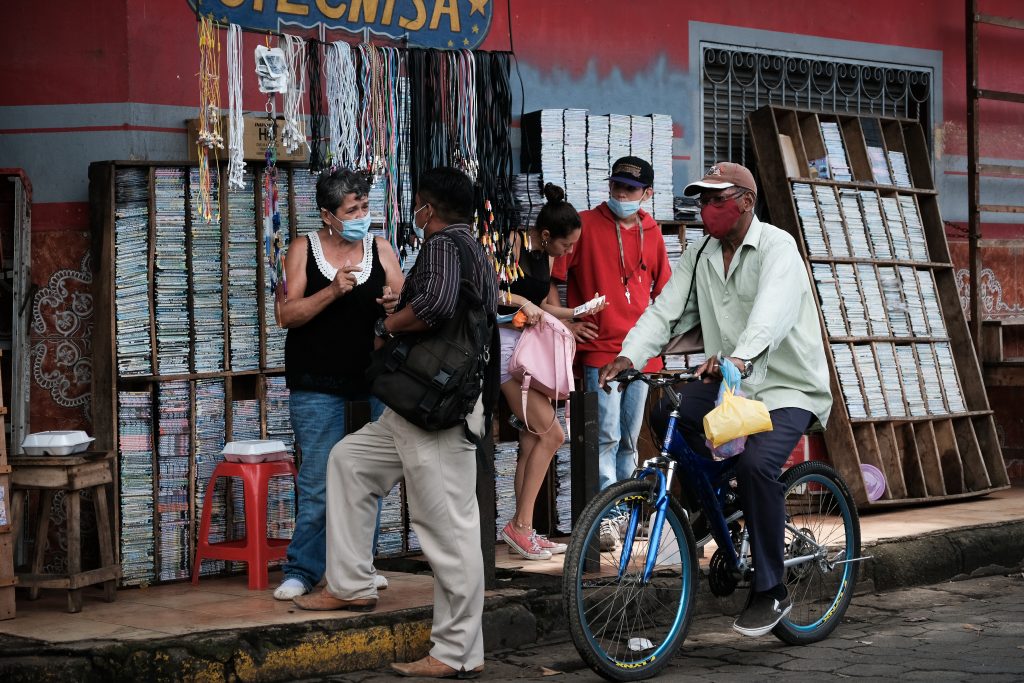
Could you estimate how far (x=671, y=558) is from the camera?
223 inches

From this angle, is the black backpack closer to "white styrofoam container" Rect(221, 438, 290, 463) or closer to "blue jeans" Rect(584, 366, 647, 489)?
"white styrofoam container" Rect(221, 438, 290, 463)

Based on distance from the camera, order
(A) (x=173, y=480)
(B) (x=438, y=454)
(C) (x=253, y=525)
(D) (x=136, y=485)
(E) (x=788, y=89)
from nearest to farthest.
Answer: (B) (x=438, y=454)
(C) (x=253, y=525)
(D) (x=136, y=485)
(A) (x=173, y=480)
(E) (x=788, y=89)

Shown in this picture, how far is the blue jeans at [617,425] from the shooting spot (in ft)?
25.5

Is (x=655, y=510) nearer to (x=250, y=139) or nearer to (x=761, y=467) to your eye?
(x=761, y=467)

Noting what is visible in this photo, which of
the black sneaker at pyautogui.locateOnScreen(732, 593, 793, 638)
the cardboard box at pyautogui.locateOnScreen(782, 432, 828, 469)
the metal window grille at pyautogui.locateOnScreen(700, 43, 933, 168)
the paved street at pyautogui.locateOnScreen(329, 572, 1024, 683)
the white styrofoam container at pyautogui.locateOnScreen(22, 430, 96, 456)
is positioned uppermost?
the metal window grille at pyautogui.locateOnScreen(700, 43, 933, 168)

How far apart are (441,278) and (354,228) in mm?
1094

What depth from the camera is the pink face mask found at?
5.96 meters

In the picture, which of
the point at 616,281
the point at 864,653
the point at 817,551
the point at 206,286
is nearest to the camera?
the point at 864,653

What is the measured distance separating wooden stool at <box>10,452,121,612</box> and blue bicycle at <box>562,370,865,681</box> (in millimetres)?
2277

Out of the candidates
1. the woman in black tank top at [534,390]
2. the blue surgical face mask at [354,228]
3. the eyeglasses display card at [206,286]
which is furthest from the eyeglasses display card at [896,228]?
the eyeglasses display card at [206,286]

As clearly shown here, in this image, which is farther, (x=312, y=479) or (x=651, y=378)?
(x=312, y=479)

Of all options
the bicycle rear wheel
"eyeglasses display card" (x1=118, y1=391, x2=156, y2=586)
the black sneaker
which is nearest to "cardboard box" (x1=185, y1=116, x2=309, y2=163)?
"eyeglasses display card" (x1=118, y1=391, x2=156, y2=586)

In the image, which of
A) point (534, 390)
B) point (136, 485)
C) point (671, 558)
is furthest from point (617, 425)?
point (136, 485)

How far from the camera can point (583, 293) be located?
8.05 m
